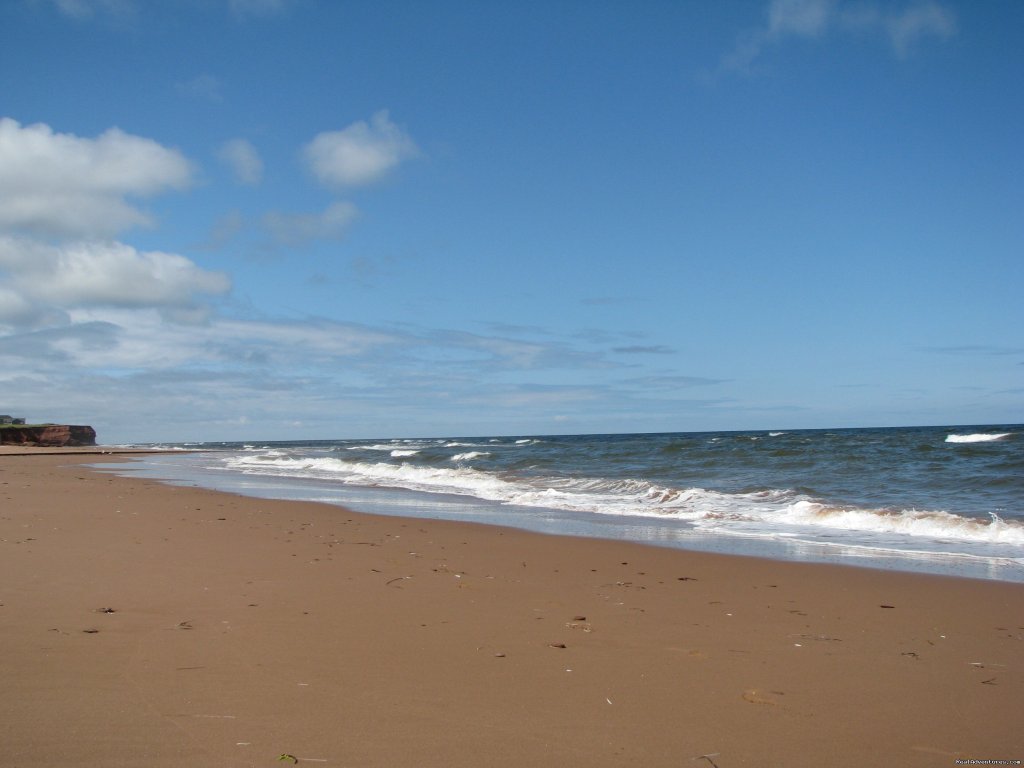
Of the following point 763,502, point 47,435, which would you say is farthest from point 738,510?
point 47,435

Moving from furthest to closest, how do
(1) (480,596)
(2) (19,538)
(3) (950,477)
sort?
(3) (950,477), (2) (19,538), (1) (480,596)

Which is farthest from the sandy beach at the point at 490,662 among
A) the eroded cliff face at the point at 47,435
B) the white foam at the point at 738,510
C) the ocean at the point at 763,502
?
the eroded cliff face at the point at 47,435

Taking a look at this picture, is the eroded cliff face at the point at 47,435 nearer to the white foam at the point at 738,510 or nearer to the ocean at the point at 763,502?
the ocean at the point at 763,502

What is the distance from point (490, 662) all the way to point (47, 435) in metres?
84.6

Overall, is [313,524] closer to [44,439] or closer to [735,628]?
[735,628]

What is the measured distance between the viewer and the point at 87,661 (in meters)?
3.92

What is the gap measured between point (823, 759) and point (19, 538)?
340 inches

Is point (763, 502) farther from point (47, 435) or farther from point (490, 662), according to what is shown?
point (47, 435)

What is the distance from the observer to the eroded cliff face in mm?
69875

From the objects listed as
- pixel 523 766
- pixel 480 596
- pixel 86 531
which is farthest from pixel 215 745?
pixel 86 531

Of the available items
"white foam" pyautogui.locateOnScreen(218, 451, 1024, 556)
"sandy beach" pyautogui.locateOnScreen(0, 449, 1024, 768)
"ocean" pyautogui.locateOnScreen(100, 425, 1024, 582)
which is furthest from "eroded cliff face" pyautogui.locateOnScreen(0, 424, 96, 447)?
"sandy beach" pyautogui.locateOnScreen(0, 449, 1024, 768)

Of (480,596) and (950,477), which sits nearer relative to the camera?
(480,596)

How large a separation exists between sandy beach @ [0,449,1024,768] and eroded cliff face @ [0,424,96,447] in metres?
74.7

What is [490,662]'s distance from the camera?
4.24 meters
